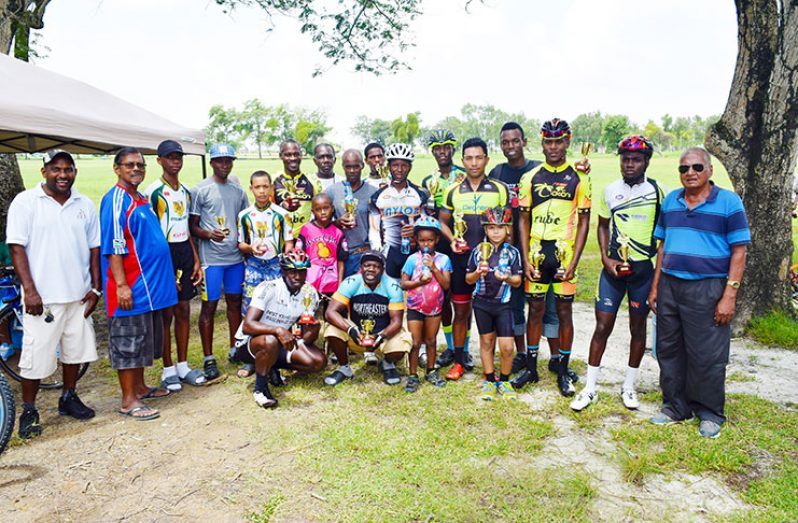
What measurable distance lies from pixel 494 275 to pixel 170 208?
10.2 feet

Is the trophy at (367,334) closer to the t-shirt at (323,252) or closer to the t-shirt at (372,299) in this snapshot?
the t-shirt at (372,299)

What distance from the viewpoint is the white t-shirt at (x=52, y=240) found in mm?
3949

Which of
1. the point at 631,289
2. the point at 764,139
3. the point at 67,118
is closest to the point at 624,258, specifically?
the point at 631,289

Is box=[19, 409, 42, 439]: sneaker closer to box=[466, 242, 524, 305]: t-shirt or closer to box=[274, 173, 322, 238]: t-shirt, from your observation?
box=[274, 173, 322, 238]: t-shirt

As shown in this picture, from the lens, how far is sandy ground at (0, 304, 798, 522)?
126 inches

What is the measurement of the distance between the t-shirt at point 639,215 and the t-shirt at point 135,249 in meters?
3.94

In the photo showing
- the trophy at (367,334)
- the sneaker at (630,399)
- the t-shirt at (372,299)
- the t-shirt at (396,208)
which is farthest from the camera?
the t-shirt at (396,208)

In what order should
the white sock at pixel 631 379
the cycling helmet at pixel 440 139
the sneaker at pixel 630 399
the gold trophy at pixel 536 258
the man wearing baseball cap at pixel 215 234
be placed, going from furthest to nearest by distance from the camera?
the cycling helmet at pixel 440 139 < the man wearing baseball cap at pixel 215 234 < the gold trophy at pixel 536 258 < the white sock at pixel 631 379 < the sneaker at pixel 630 399

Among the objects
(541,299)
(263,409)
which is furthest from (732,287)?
(263,409)

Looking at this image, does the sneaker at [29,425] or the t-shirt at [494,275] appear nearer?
the sneaker at [29,425]

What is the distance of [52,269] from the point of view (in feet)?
13.3

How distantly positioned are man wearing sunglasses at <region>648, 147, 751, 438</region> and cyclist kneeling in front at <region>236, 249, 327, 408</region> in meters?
3.05

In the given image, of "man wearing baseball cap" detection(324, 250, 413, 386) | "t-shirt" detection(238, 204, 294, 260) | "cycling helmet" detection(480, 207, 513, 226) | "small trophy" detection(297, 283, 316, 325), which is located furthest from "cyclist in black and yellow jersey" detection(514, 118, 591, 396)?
"t-shirt" detection(238, 204, 294, 260)

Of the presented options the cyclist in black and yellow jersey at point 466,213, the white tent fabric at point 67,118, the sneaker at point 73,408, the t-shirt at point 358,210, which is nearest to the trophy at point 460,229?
the cyclist in black and yellow jersey at point 466,213
